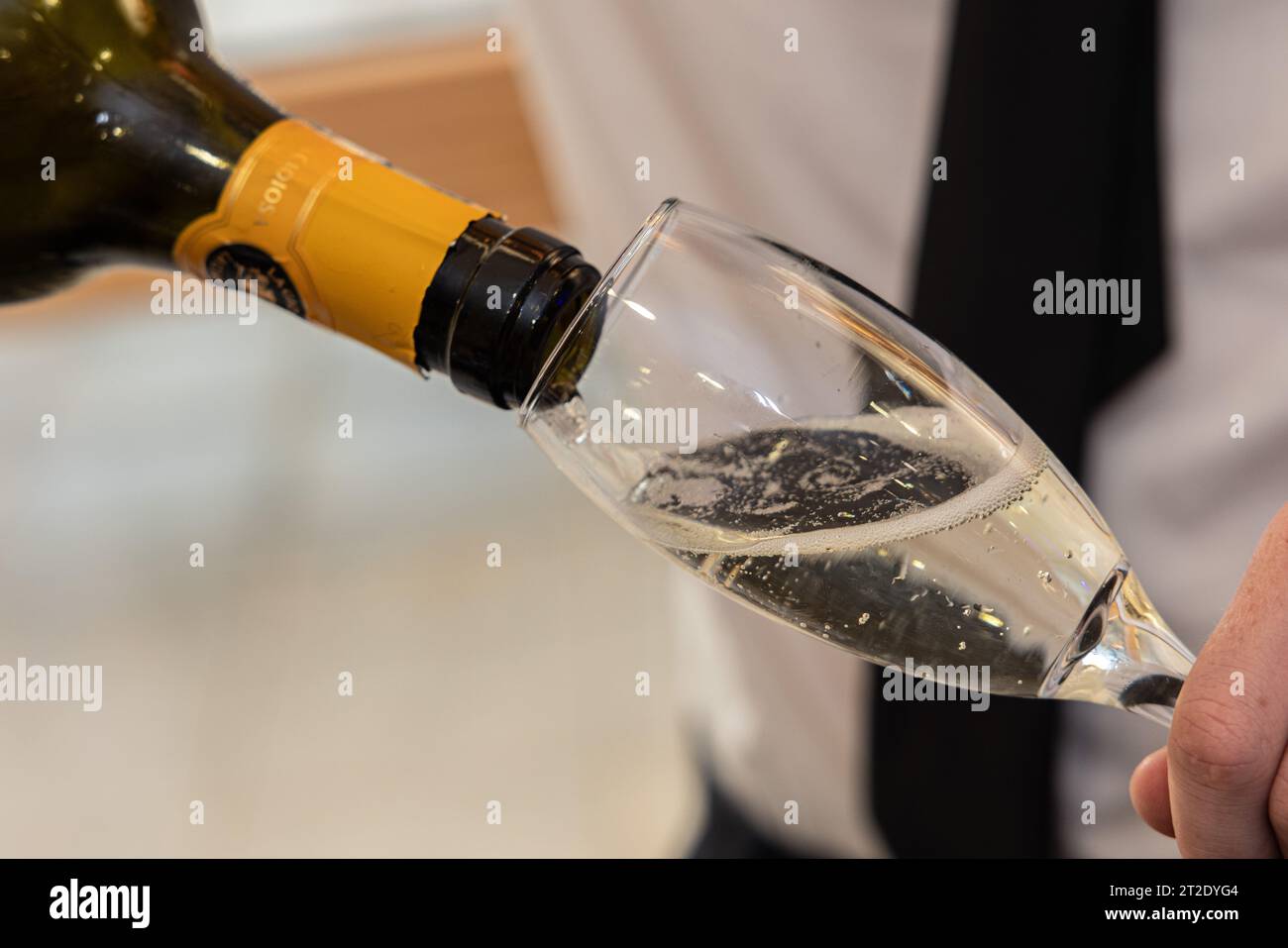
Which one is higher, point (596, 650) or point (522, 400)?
point (522, 400)

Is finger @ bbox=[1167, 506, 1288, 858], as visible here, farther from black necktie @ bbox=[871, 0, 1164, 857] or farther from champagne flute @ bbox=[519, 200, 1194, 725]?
black necktie @ bbox=[871, 0, 1164, 857]

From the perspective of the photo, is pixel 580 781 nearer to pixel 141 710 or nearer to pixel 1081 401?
pixel 141 710

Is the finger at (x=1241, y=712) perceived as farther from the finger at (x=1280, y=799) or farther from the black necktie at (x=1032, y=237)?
the black necktie at (x=1032, y=237)

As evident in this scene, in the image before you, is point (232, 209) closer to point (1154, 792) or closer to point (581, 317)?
point (581, 317)

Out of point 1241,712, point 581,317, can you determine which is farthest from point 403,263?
point 1241,712

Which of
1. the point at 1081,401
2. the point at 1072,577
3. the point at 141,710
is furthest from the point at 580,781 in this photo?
the point at 1072,577

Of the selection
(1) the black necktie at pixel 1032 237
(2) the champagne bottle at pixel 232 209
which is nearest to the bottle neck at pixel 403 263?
(2) the champagne bottle at pixel 232 209

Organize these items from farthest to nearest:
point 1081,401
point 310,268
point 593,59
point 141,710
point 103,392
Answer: point 103,392 < point 141,710 < point 593,59 < point 1081,401 < point 310,268
